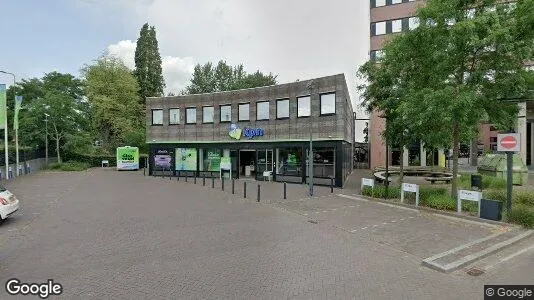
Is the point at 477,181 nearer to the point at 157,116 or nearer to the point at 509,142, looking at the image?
the point at 509,142

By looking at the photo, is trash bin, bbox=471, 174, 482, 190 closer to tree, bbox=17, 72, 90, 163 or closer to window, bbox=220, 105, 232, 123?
window, bbox=220, 105, 232, 123

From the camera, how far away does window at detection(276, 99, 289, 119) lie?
82.7 ft

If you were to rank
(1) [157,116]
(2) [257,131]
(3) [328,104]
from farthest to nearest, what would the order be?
(1) [157,116]
(2) [257,131]
(3) [328,104]

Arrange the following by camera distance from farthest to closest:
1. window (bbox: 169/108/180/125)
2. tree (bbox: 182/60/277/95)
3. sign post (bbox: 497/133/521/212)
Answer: tree (bbox: 182/60/277/95) → window (bbox: 169/108/180/125) → sign post (bbox: 497/133/521/212)

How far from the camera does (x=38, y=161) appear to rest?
3994 centimetres

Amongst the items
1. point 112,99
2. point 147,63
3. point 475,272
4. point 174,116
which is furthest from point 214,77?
point 475,272

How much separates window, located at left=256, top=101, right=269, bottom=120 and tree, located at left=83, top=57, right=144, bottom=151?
30.8 meters

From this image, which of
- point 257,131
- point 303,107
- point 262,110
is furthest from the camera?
point 262,110

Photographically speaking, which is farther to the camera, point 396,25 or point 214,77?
point 214,77

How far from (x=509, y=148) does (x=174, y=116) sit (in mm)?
25210

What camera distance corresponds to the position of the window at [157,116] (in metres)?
31.6

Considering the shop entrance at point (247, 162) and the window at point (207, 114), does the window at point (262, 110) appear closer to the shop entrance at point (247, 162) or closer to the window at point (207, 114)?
the shop entrance at point (247, 162)

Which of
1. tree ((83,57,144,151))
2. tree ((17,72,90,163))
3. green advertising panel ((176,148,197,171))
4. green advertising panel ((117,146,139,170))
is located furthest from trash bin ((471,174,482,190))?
tree ((83,57,144,151))

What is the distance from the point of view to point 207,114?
2950 centimetres
